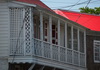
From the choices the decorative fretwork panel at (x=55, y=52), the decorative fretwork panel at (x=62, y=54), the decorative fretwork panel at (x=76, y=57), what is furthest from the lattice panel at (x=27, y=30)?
the decorative fretwork panel at (x=76, y=57)

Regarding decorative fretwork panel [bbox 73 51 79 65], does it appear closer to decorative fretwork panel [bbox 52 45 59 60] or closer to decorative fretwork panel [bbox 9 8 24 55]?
decorative fretwork panel [bbox 52 45 59 60]

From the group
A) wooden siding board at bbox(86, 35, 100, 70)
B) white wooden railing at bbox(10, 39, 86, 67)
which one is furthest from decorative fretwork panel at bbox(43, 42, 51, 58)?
wooden siding board at bbox(86, 35, 100, 70)

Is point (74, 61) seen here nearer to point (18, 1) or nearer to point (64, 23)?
point (64, 23)

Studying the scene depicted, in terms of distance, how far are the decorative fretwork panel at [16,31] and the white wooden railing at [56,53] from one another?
0.08 meters

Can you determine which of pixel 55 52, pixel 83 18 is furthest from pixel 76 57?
pixel 83 18

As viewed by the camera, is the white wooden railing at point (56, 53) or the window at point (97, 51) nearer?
the white wooden railing at point (56, 53)

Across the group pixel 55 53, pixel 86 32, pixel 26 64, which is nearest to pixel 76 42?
pixel 86 32

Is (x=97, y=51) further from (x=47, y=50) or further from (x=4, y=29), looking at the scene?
(x=4, y=29)

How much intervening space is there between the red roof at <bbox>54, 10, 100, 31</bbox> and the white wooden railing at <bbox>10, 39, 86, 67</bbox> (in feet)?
25.6

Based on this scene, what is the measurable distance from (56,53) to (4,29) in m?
3.93

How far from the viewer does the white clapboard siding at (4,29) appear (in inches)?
808

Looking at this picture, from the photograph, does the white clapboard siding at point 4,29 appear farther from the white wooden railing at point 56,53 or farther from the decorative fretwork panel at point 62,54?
the decorative fretwork panel at point 62,54

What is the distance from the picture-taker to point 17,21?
2066cm

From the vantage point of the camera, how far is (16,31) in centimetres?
2059
